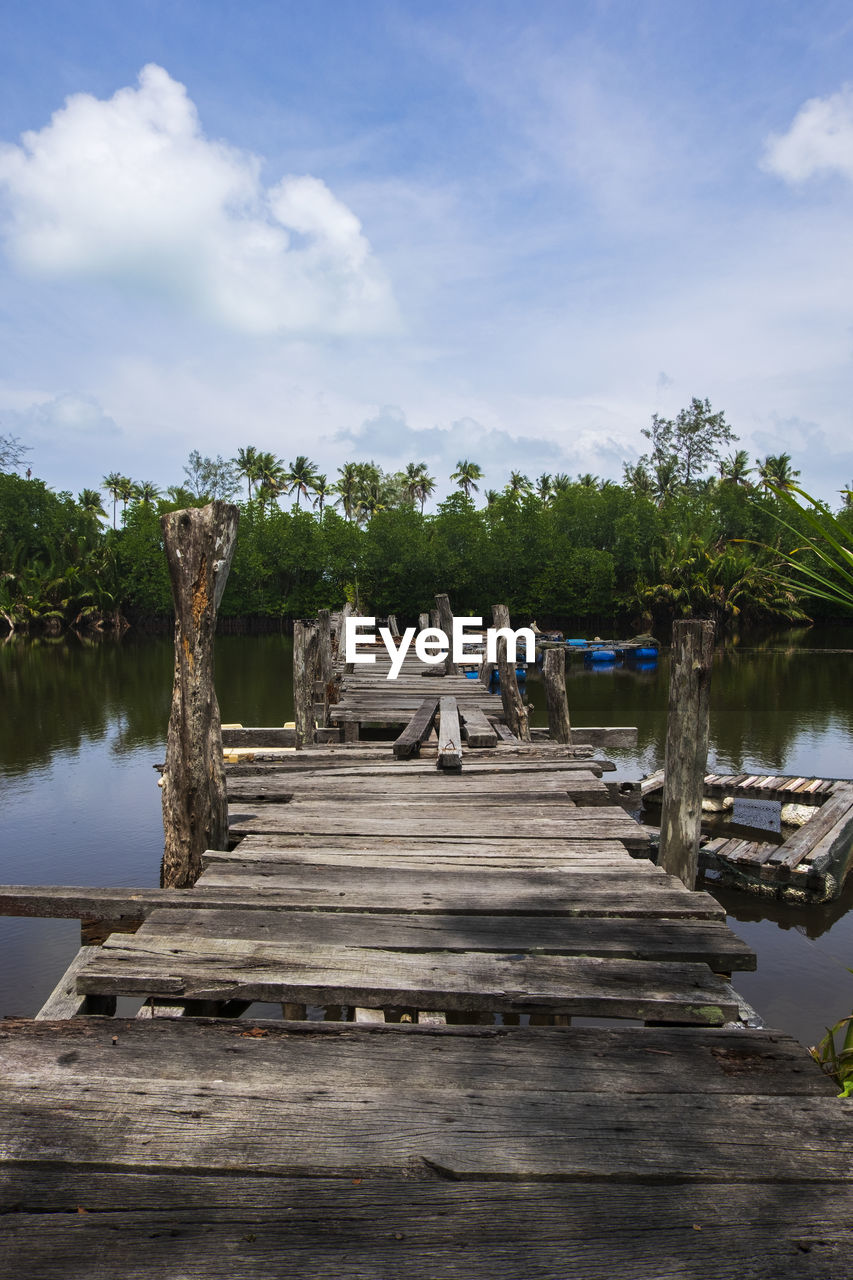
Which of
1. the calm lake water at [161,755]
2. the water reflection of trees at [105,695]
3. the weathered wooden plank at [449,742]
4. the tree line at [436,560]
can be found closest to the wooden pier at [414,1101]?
the weathered wooden plank at [449,742]

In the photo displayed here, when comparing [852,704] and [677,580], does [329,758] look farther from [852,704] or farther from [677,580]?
[677,580]

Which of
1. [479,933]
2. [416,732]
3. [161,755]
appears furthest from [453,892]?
[161,755]

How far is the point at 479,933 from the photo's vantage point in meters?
3.91

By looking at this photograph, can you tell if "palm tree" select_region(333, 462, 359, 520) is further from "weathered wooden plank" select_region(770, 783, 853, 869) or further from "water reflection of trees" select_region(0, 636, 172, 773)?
"weathered wooden plank" select_region(770, 783, 853, 869)

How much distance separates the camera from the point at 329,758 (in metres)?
8.54

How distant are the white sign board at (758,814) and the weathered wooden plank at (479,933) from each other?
10333 millimetres

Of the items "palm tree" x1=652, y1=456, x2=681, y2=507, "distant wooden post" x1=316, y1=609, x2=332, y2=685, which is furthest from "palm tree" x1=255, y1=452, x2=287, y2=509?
"distant wooden post" x1=316, y1=609, x2=332, y2=685

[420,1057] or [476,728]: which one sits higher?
[476,728]

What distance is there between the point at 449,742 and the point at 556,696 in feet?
15.9

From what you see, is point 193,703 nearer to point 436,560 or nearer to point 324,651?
point 324,651

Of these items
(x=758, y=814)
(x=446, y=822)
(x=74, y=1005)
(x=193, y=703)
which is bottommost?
(x=758, y=814)

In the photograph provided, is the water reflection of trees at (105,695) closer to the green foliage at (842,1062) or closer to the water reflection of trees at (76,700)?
the water reflection of trees at (76,700)

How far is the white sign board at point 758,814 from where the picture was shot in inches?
533

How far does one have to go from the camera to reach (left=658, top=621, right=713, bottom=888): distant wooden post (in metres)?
6.21
